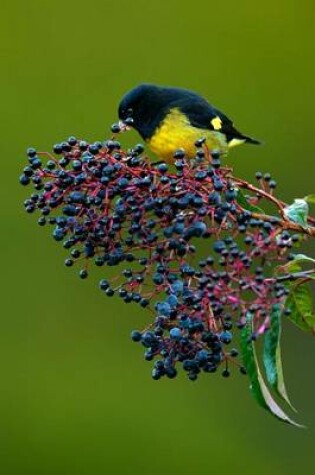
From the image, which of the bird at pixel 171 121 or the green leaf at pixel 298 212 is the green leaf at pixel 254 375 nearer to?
the green leaf at pixel 298 212

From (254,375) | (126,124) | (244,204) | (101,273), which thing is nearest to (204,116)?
(126,124)

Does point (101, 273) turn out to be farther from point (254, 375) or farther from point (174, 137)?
point (254, 375)

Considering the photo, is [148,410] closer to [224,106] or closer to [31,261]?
[31,261]

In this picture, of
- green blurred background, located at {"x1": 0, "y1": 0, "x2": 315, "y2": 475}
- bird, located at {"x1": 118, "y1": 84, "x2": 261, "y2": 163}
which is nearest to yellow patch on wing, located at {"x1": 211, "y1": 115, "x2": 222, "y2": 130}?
bird, located at {"x1": 118, "y1": 84, "x2": 261, "y2": 163}

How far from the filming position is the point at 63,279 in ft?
22.0

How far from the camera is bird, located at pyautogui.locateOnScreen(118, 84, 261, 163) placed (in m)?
3.38

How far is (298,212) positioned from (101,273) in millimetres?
4253

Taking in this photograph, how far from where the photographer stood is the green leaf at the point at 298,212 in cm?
234

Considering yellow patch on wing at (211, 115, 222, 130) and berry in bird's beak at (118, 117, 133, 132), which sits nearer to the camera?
berry in bird's beak at (118, 117, 133, 132)

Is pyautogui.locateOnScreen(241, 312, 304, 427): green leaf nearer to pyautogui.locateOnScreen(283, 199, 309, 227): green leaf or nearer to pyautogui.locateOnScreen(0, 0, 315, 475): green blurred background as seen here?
pyautogui.locateOnScreen(283, 199, 309, 227): green leaf

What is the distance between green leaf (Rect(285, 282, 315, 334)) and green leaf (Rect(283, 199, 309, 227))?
0.16 meters

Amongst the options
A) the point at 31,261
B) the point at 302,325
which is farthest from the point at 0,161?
the point at 302,325

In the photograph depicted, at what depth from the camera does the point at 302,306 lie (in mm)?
2445

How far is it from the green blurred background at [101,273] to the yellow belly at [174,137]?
3.05m
